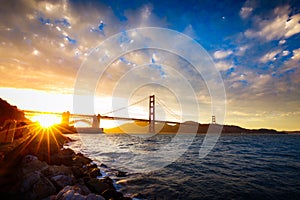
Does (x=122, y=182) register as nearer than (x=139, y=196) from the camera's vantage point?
No

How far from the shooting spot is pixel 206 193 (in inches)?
287

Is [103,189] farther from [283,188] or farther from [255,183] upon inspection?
[283,188]

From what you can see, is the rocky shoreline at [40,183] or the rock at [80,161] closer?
the rocky shoreline at [40,183]

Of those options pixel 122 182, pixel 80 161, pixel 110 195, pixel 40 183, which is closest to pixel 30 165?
pixel 40 183

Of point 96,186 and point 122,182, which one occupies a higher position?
point 96,186

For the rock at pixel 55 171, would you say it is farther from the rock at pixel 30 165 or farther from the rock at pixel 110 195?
the rock at pixel 110 195

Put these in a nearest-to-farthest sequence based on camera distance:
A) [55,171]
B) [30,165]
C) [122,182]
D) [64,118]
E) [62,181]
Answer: [62,181] → [30,165] → [55,171] → [122,182] → [64,118]

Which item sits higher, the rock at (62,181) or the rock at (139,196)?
the rock at (62,181)

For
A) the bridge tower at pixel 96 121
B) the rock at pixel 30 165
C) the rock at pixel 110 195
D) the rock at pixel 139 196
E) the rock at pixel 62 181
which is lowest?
the rock at pixel 139 196

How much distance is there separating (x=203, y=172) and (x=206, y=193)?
11.8 feet

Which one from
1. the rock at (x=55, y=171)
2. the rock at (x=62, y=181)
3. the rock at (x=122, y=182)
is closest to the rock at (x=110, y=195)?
the rock at (x=62, y=181)

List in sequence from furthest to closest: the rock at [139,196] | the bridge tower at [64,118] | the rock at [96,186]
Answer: the bridge tower at [64,118] → the rock at [139,196] → the rock at [96,186]

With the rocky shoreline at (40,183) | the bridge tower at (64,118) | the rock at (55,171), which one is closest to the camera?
the rocky shoreline at (40,183)

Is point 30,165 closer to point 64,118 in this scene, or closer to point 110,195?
point 110,195
